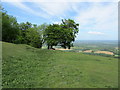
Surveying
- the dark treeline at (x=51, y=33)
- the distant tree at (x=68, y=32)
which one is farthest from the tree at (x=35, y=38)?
the distant tree at (x=68, y=32)

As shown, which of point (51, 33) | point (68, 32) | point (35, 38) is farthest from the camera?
point (35, 38)

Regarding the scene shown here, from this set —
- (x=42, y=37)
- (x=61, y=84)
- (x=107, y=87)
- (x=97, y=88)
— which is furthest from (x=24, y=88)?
(x=42, y=37)

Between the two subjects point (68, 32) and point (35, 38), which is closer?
point (68, 32)

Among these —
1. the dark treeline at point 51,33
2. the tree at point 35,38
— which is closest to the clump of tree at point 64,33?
the dark treeline at point 51,33

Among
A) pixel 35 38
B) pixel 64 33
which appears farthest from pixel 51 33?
pixel 35 38

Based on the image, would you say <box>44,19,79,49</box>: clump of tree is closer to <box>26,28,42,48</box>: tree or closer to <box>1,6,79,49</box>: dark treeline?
<box>1,6,79,49</box>: dark treeline

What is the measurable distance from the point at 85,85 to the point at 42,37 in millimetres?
17735

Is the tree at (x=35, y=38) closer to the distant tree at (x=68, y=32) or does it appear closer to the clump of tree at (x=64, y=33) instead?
the clump of tree at (x=64, y=33)

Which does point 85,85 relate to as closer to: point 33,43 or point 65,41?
point 65,41

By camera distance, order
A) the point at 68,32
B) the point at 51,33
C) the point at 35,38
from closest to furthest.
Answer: the point at 68,32, the point at 51,33, the point at 35,38

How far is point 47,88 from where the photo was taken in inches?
114

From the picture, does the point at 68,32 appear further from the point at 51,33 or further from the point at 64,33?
the point at 51,33

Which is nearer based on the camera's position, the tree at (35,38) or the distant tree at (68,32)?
the distant tree at (68,32)

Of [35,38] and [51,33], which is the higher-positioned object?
[51,33]
